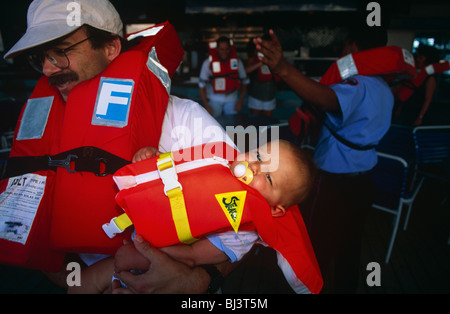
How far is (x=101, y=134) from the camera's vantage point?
98 centimetres

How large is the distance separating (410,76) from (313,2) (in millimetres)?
5489

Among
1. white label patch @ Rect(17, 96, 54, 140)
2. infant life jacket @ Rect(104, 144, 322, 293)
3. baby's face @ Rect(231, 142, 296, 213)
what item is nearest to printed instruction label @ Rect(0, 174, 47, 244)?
Answer: white label patch @ Rect(17, 96, 54, 140)

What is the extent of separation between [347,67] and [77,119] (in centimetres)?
149

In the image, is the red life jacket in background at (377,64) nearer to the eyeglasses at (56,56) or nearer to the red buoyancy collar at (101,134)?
the red buoyancy collar at (101,134)

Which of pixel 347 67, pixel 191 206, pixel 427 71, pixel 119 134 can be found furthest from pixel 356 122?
pixel 427 71

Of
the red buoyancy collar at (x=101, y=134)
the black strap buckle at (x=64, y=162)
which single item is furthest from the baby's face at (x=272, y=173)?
the black strap buckle at (x=64, y=162)

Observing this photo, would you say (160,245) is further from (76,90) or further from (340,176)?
(340,176)

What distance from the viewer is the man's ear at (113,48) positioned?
117cm

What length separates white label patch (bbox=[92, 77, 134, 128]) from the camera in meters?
0.99

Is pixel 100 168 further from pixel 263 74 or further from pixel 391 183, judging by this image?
pixel 263 74

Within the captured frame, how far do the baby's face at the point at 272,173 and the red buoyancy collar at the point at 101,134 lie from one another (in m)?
0.44
